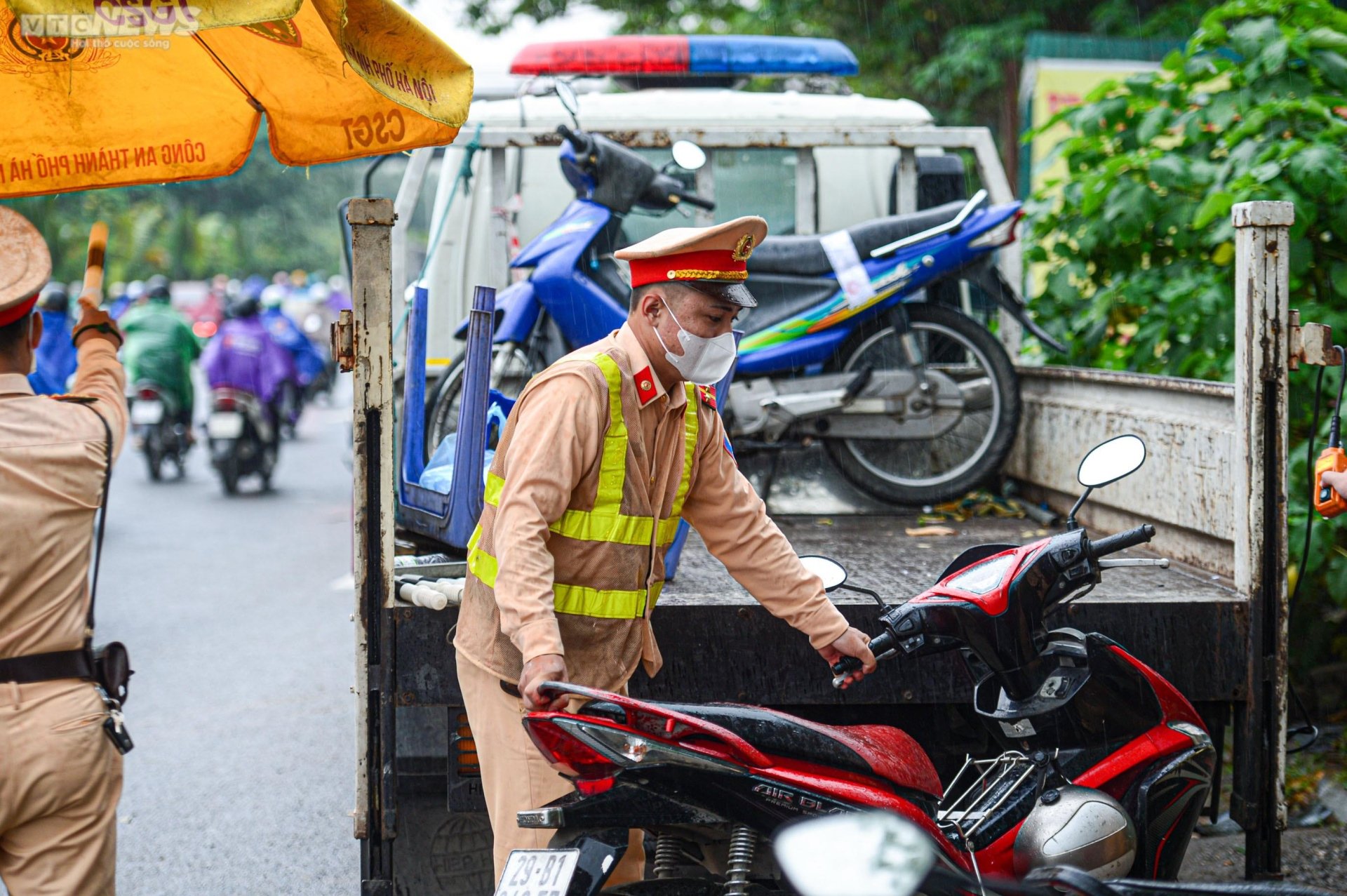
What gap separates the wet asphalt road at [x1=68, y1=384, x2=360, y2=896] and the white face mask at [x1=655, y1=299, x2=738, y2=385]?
2.44 meters

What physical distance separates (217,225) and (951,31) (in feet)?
181

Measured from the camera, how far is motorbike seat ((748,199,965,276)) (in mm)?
5043

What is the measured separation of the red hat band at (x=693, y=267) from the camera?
101 inches

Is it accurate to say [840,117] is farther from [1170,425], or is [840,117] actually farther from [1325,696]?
[1325,696]

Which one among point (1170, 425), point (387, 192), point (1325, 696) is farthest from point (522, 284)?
point (387, 192)

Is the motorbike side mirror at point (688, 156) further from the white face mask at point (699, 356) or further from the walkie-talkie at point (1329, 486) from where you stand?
the walkie-talkie at point (1329, 486)

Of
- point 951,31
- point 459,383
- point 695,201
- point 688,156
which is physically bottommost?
point 459,383

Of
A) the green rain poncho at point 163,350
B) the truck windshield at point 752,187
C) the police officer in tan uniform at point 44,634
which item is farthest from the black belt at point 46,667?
the green rain poncho at point 163,350

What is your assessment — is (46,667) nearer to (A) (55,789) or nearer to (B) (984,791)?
(A) (55,789)

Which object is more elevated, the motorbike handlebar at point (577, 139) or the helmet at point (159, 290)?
the motorbike handlebar at point (577, 139)

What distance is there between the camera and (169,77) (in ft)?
11.2

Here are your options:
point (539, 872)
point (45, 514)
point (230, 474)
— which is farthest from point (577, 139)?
point (230, 474)

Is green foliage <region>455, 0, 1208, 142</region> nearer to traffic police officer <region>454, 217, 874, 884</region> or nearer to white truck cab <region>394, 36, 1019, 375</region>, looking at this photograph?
white truck cab <region>394, 36, 1019, 375</region>

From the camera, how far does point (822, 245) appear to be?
5047 mm
